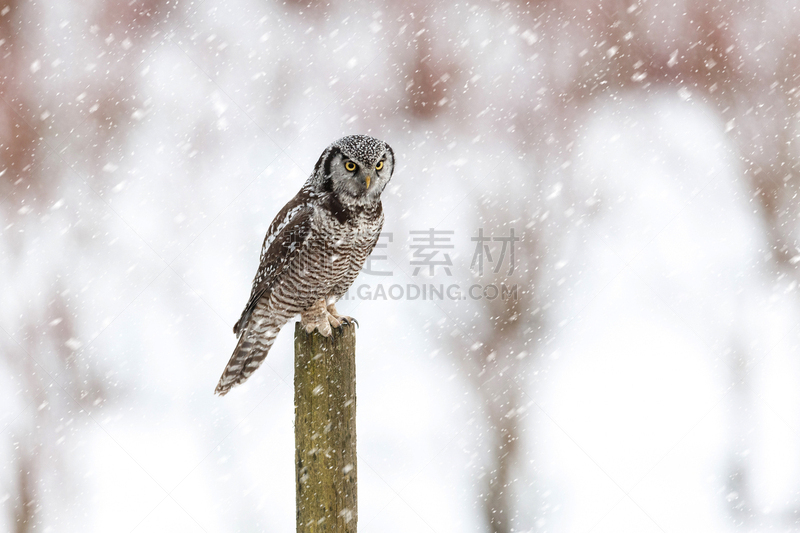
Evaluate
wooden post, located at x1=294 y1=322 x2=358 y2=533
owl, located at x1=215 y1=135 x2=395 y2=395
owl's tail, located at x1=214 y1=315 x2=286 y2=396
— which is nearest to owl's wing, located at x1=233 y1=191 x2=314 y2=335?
owl, located at x1=215 y1=135 x2=395 y2=395

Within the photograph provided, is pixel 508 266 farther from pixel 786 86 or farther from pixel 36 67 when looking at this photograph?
pixel 36 67

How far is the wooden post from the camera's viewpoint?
9.03 feet

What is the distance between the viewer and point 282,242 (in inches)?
147

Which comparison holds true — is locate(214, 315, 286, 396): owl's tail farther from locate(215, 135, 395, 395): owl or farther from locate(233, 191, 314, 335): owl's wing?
locate(233, 191, 314, 335): owl's wing

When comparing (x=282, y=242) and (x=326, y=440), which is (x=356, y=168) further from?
(x=326, y=440)

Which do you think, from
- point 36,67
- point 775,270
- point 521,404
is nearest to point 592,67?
point 775,270

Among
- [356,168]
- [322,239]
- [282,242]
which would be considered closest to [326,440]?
[322,239]

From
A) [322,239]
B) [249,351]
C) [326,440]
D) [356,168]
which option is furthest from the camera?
[249,351]

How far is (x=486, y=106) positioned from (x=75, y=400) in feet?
18.9

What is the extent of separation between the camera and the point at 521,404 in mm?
6656

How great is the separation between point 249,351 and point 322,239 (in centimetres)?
117

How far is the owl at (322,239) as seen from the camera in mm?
3443

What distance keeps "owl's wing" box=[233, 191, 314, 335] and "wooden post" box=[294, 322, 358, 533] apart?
104 centimetres

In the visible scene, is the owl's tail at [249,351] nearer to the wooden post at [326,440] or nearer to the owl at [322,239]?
the owl at [322,239]
